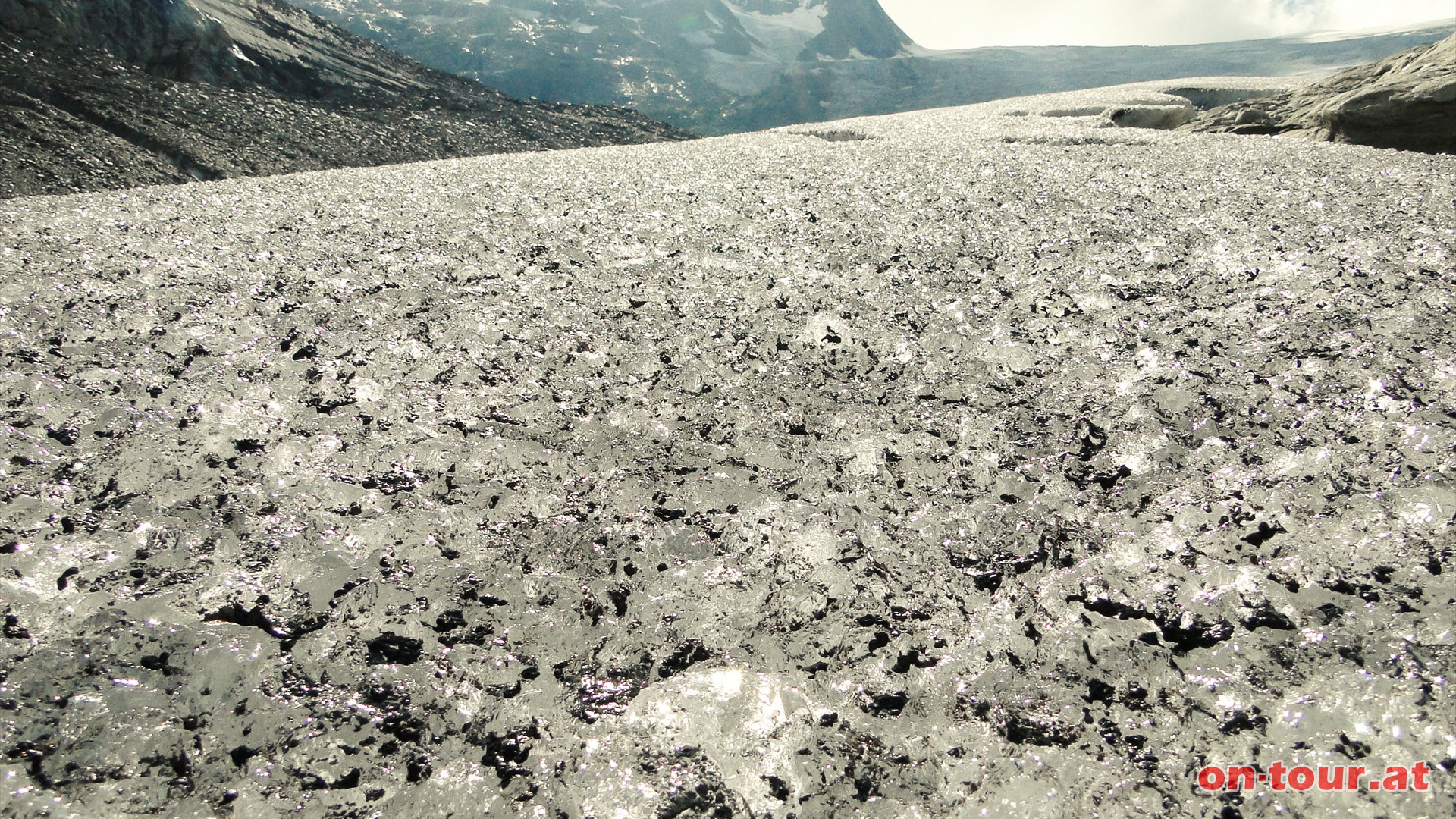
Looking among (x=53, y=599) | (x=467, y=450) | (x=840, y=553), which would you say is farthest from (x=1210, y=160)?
(x=53, y=599)

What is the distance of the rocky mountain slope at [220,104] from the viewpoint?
11430 millimetres

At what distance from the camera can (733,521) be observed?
1.76m

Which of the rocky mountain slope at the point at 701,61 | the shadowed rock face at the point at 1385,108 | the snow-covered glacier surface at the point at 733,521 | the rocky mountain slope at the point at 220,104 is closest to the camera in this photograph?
the snow-covered glacier surface at the point at 733,521

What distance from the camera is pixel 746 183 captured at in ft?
14.7

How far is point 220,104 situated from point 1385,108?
19219mm

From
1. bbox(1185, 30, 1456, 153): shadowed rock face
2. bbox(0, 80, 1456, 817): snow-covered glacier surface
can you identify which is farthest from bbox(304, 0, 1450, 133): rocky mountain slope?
bbox(0, 80, 1456, 817): snow-covered glacier surface

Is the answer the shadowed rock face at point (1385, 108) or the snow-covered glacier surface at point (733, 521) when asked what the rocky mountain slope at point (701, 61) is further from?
the snow-covered glacier surface at point (733, 521)

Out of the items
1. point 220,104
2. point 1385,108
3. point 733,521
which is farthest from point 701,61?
point 733,521

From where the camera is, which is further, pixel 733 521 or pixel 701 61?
pixel 701 61

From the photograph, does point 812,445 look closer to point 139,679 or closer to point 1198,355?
point 1198,355

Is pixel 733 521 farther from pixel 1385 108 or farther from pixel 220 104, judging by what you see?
pixel 220 104

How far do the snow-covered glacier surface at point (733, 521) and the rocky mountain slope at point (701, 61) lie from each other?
150 feet

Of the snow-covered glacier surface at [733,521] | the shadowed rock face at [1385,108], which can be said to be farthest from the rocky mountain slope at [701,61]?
the snow-covered glacier surface at [733,521]

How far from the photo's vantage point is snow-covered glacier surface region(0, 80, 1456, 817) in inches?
46.3
